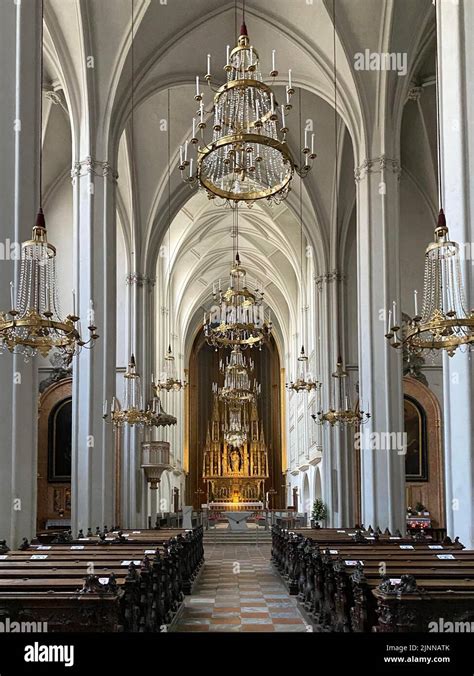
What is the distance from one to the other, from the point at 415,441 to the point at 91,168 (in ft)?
41.7

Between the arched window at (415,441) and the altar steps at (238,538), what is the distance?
653cm

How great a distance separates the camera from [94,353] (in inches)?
650

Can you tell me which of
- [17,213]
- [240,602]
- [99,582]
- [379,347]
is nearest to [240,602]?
[240,602]

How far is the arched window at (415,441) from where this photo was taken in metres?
24.3

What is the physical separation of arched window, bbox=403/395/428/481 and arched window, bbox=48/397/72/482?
31.6ft

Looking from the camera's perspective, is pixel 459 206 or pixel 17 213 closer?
pixel 17 213

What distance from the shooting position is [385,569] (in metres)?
7.84

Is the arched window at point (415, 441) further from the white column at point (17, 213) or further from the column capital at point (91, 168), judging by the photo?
the white column at point (17, 213)

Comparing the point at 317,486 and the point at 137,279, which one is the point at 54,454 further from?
the point at 317,486

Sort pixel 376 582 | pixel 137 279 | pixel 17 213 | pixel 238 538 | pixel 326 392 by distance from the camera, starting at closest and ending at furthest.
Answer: pixel 376 582 < pixel 17 213 < pixel 137 279 < pixel 326 392 < pixel 238 538

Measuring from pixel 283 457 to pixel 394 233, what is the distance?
1129 inches

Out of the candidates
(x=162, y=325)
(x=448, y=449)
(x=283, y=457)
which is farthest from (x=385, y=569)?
(x=283, y=457)

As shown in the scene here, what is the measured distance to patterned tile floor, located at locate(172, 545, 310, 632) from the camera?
10617mm

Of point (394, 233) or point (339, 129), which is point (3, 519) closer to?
point (394, 233)
